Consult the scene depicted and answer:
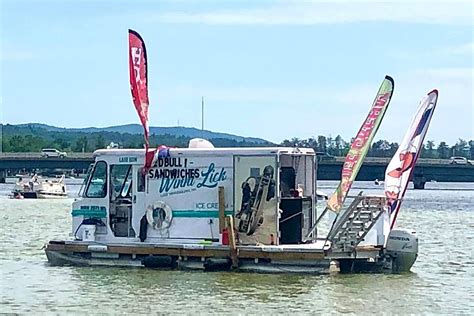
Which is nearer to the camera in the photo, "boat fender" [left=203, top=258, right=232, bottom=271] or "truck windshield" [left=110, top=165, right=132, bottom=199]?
"boat fender" [left=203, top=258, right=232, bottom=271]

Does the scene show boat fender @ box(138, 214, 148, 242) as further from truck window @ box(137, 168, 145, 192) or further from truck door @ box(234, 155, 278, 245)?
truck door @ box(234, 155, 278, 245)

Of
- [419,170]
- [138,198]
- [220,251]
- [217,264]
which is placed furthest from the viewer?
[419,170]

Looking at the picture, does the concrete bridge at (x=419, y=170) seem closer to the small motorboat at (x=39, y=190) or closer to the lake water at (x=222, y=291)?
the small motorboat at (x=39, y=190)

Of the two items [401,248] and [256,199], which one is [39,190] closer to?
[256,199]

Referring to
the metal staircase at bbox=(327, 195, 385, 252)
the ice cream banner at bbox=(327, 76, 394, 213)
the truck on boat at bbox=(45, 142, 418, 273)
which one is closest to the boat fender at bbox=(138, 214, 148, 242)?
the truck on boat at bbox=(45, 142, 418, 273)

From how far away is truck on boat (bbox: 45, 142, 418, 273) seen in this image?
2416 centimetres

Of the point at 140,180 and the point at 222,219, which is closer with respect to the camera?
the point at 222,219

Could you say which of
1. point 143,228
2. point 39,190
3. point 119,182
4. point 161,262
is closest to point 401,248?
point 161,262

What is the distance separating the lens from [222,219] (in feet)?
80.3

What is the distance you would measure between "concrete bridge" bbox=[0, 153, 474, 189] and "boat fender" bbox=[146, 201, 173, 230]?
75164 millimetres

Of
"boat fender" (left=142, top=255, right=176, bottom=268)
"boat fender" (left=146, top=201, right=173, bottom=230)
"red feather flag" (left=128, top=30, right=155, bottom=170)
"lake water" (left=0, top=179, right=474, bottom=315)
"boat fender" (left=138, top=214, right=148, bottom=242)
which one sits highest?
"red feather flag" (left=128, top=30, right=155, bottom=170)

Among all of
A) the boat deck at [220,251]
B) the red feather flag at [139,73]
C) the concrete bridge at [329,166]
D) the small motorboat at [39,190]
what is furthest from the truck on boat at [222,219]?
the concrete bridge at [329,166]

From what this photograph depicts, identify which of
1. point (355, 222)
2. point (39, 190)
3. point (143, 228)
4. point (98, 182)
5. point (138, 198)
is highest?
point (98, 182)

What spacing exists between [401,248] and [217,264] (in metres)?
3.96
